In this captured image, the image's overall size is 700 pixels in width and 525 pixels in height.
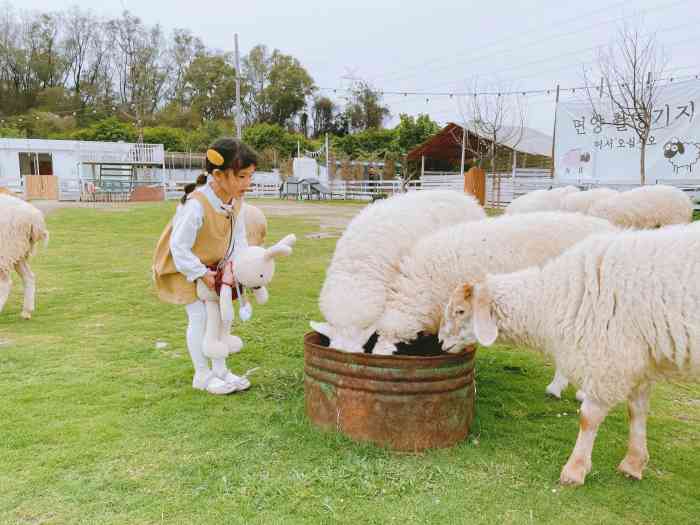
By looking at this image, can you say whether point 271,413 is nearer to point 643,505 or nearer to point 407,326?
point 407,326

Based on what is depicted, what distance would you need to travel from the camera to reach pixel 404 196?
15.7ft

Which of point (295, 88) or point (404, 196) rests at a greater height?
point (295, 88)

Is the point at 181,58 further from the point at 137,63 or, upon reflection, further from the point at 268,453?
the point at 268,453

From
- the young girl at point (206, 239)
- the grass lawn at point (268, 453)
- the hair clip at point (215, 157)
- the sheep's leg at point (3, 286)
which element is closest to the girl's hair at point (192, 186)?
the young girl at point (206, 239)

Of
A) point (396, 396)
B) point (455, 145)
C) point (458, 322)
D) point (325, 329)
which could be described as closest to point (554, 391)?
point (458, 322)

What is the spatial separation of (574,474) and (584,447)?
0.15 metres

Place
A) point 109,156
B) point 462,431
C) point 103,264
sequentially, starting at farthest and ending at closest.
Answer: point 109,156 → point 103,264 → point 462,431

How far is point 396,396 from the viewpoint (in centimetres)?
316

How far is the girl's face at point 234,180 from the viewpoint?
12.8 feet

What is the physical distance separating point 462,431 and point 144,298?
5362mm

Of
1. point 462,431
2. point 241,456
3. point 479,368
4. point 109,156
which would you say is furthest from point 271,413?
point 109,156

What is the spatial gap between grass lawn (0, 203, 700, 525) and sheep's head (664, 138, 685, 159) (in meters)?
12.9

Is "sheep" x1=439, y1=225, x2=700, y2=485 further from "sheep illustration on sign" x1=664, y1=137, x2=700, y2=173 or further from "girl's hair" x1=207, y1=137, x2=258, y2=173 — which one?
"sheep illustration on sign" x1=664, y1=137, x2=700, y2=173

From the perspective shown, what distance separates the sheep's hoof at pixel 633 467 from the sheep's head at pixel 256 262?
7.93 feet
